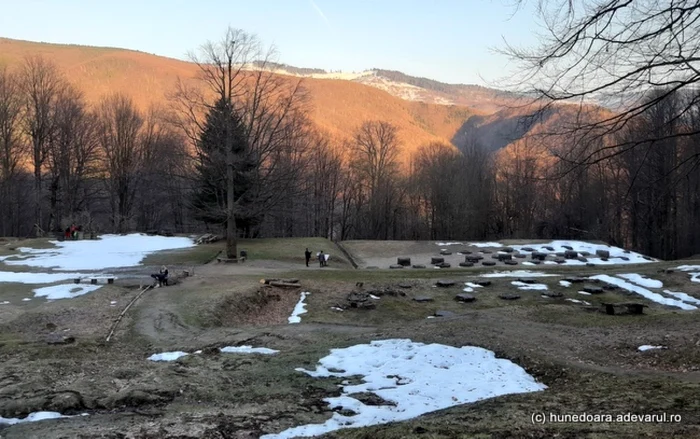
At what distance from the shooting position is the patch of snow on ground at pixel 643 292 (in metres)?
18.4

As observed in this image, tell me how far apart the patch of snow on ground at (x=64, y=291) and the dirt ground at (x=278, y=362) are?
2.13ft

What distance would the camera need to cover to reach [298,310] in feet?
54.4

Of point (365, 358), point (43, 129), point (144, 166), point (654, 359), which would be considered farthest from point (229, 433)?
point (144, 166)

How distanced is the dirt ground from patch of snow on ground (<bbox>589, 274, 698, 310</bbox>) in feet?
5.72

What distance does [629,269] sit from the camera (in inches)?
970

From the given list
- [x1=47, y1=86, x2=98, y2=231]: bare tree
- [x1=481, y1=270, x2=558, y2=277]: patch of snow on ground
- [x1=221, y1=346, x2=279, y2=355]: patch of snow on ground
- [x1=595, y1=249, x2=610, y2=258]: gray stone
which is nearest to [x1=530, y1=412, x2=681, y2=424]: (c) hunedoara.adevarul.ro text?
[x1=221, y1=346, x2=279, y2=355]: patch of snow on ground

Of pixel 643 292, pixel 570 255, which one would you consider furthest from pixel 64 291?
pixel 570 255

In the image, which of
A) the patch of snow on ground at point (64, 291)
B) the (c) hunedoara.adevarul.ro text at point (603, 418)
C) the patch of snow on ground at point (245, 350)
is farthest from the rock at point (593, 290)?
the patch of snow on ground at point (64, 291)

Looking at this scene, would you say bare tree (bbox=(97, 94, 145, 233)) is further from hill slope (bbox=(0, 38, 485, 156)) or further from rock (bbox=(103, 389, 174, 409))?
hill slope (bbox=(0, 38, 485, 156))

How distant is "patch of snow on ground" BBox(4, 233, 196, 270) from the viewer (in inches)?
937

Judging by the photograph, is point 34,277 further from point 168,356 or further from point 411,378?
point 411,378

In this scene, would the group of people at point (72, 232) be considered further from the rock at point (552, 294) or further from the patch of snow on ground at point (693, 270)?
the patch of snow on ground at point (693, 270)

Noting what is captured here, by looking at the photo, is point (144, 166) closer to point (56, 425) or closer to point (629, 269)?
point (629, 269)

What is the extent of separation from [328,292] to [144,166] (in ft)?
136
